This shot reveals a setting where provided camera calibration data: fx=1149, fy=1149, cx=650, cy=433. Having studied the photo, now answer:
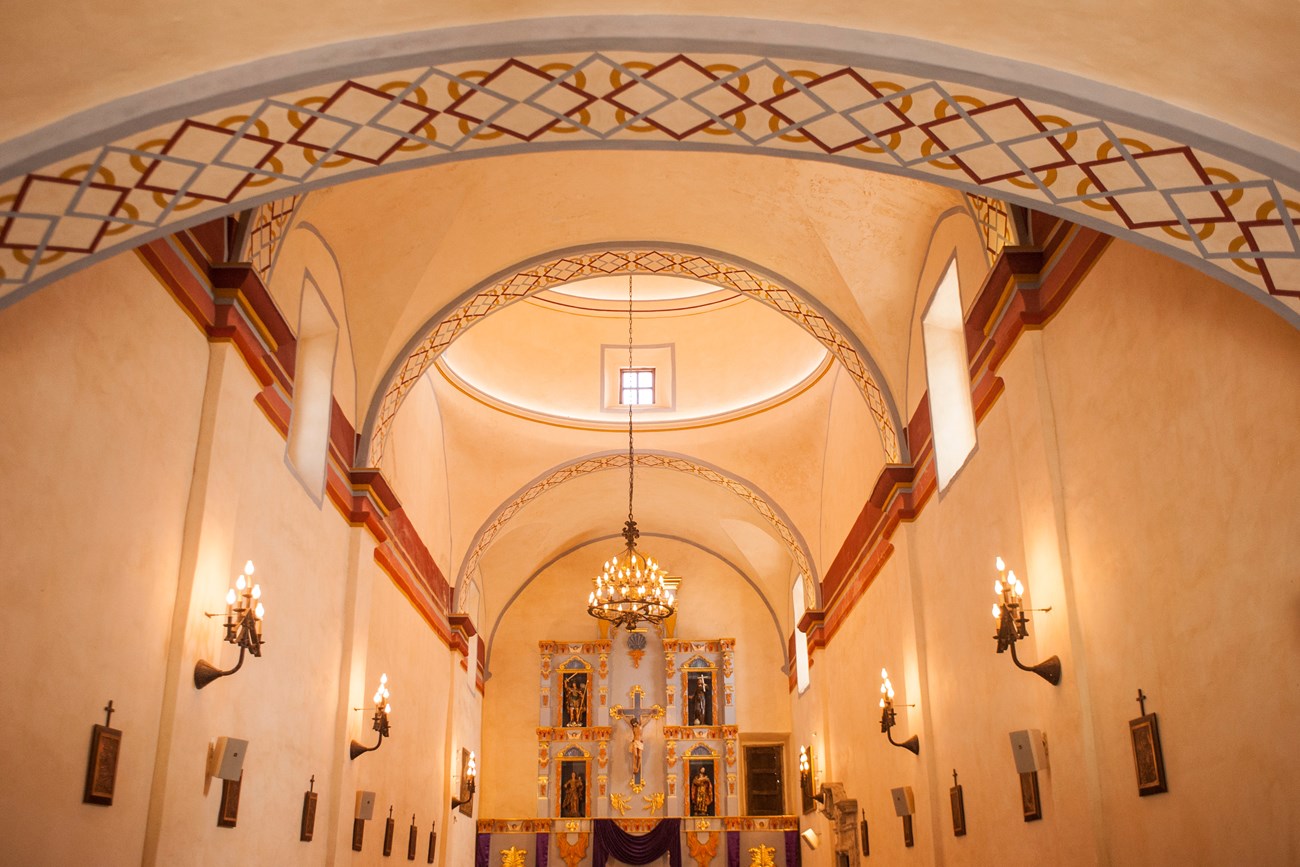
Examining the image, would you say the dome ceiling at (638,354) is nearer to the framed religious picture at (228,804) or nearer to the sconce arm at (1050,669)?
the framed religious picture at (228,804)

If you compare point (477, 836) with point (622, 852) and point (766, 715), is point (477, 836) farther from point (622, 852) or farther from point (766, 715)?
point (766, 715)

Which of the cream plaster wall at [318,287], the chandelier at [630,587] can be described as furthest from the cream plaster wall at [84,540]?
the chandelier at [630,587]

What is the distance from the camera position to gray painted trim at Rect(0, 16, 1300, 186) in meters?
5.04

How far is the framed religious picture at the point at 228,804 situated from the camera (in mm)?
7781

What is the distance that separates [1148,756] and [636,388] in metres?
12.4

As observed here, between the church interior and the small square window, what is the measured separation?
3369 mm

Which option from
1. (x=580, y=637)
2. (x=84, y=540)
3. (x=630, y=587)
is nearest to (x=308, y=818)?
(x=84, y=540)

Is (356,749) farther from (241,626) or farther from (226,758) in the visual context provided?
(241,626)

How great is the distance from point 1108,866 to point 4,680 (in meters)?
5.92

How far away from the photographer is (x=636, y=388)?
1791 centimetres

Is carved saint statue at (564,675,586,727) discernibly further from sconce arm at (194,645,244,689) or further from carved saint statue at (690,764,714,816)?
sconce arm at (194,645,244,689)

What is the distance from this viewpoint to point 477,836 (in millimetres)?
20500

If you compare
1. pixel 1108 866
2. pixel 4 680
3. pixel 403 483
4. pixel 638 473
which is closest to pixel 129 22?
pixel 4 680

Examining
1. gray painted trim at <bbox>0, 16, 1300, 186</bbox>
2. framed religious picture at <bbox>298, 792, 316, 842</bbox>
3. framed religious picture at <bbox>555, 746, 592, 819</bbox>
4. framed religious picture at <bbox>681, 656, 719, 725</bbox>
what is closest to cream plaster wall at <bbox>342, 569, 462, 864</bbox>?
framed religious picture at <bbox>298, 792, 316, 842</bbox>
